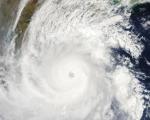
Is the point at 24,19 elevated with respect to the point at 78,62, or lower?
elevated

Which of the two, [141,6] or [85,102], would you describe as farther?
[141,6]

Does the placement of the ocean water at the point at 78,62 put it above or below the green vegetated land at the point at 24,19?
below

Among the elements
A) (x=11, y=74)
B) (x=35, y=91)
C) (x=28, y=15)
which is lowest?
(x=35, y=91)

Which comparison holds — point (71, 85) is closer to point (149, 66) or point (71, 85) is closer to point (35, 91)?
point (35, 91)

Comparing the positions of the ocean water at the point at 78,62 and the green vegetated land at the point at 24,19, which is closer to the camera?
the ocean water at the point at 78,62

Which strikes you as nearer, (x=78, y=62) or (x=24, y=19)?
(x=78, y=62)

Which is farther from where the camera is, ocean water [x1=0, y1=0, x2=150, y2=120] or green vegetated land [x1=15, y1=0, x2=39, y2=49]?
green vegetated land [x1=15, y1=0, x2=39, y2=49]

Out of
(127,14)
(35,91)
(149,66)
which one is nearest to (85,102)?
(35,91)

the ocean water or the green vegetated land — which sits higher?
the green vegetated land
